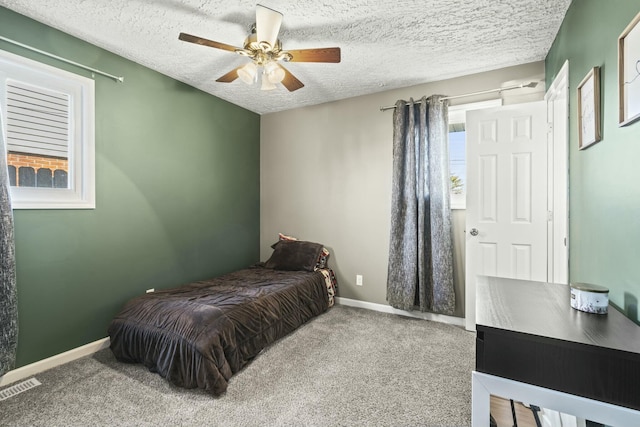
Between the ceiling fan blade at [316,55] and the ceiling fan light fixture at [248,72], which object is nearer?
the ceiling fan blade at [316,55]

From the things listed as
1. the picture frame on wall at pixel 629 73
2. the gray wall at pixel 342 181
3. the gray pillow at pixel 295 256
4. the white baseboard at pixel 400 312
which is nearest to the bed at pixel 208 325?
the gray pillow at pixel 295 256

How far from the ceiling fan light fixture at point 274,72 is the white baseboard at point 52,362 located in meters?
2.53

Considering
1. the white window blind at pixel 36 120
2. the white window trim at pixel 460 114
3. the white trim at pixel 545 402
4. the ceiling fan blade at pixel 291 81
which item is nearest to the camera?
the white trim at pixel 545 402

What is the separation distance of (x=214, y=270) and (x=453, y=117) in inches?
122

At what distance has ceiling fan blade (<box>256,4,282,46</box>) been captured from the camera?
5.81ft

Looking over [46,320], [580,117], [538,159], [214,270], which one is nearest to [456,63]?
[538,159]

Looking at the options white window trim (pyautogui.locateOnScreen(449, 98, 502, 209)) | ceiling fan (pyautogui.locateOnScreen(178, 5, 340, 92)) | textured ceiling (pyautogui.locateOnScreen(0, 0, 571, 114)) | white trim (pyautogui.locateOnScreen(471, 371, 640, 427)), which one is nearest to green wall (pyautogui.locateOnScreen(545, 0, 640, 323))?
white trim (pyautogui.locateOnScreen(471, 371, 640, 427))

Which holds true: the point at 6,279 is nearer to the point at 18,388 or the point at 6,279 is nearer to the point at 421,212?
the point at 18,388

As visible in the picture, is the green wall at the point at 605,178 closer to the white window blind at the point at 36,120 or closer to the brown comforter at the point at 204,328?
the brown comforter at the point at 204,328

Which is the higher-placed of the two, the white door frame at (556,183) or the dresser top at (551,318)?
the white door frame at (556,183)

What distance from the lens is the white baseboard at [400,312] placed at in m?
3.05

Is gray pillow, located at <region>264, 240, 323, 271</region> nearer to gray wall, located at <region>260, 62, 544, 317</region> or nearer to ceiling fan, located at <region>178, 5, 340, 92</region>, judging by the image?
gray wall, located at <region>260, 62, 544, 317</region>

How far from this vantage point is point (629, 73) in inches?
42.4

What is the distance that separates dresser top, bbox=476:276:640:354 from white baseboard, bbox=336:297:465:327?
1800 mm
